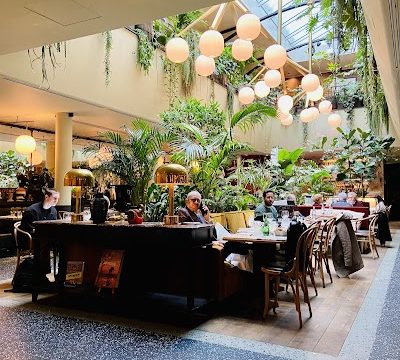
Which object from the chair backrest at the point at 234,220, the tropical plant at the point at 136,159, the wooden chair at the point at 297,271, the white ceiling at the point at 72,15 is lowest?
the wooden chair at the point at 297,271

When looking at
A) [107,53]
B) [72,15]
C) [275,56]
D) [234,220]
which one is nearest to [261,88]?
[275,56]

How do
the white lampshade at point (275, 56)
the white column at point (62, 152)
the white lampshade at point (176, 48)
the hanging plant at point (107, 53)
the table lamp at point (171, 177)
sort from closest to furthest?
1. the table lamp at point (171, 177)
2. the white lampshade at point (176, 48)
3. the white lampshade at point (275, 56)
4. the hanging plant at point (107, 53)
5. the white column at point (62, 152)

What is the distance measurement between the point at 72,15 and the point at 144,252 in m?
2.47

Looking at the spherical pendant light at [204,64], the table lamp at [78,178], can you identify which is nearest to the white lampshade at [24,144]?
the table lamp at [78,178]

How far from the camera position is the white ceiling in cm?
331

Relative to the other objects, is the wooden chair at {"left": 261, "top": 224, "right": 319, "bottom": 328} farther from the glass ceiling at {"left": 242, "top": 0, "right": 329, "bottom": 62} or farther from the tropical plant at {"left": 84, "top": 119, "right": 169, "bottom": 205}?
the glass ceiling at {"left": 242, "top": 0, "right": 329, "bottom": 62}

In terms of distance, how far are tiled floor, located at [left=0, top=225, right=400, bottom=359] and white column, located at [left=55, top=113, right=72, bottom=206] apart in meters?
3.73

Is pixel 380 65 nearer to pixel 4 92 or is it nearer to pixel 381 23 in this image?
pixel 381 23

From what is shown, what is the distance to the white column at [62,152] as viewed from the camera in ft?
27.1

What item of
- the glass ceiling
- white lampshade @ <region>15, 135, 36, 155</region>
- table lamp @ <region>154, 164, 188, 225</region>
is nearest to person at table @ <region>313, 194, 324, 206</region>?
the glass ceiling

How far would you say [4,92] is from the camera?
22.7ft

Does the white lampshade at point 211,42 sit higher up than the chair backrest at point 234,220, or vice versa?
the white lampshade at point 211,42

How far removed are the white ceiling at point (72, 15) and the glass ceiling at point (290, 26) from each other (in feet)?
23.8

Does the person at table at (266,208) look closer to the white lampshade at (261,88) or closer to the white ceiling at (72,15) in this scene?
the white lampshade at (261,88)
